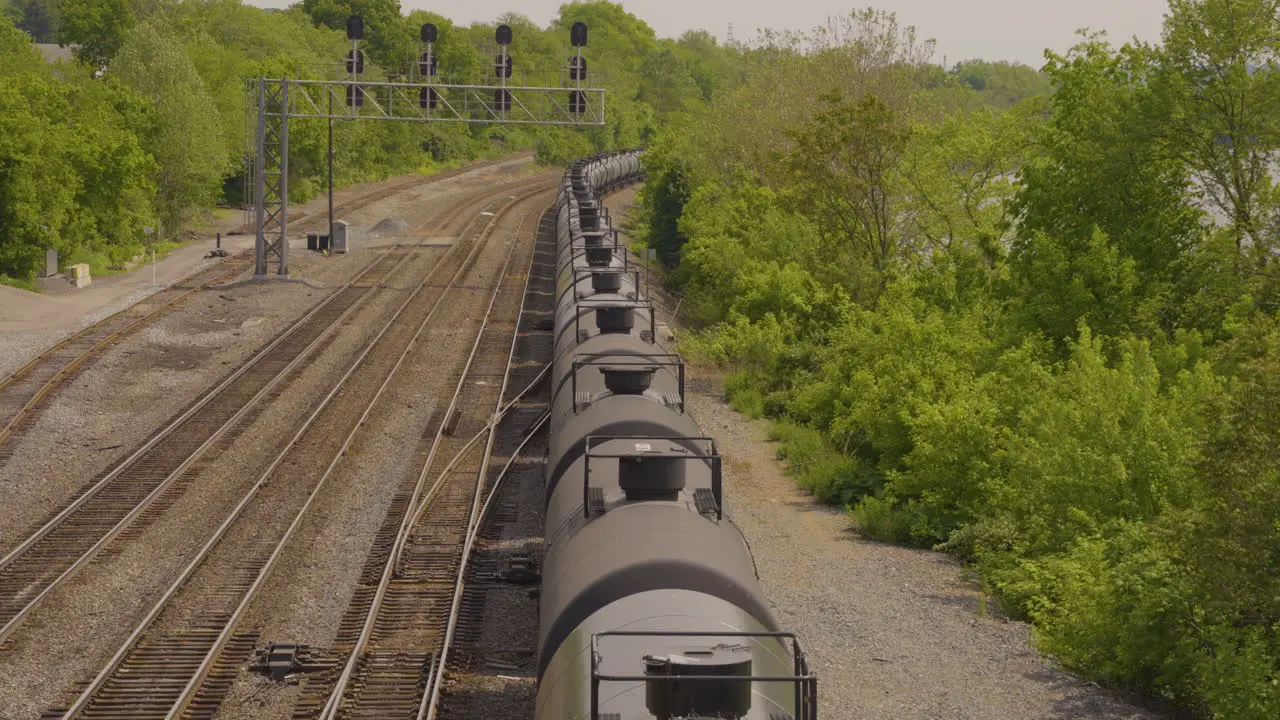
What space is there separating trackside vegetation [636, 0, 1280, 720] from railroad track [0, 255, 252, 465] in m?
17.1

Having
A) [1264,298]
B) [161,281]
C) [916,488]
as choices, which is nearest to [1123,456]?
[916,488]

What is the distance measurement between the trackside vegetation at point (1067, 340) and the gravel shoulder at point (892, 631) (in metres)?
0.66

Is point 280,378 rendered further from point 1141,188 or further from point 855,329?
point 1141,188

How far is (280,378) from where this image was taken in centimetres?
3469

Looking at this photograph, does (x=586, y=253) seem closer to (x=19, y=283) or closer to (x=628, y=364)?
(x=628, y=364)

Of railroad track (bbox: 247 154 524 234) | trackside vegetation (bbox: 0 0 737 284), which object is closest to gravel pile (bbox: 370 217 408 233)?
railroad track (bbox: 247 154 524 234)

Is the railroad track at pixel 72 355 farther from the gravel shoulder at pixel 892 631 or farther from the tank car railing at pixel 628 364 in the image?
the gravel shoulder at pixel 892 631

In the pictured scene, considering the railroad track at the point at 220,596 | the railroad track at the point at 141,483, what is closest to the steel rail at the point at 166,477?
the railroad track at the point at 141,483

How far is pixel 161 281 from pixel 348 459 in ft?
91.5

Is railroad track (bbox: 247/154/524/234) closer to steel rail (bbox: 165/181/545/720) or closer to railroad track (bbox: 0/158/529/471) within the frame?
railroad track (bbox: 0/158/529/471)

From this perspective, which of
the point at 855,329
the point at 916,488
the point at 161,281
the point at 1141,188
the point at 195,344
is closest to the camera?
the point at 916,488

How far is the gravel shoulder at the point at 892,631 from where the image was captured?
15.9 meters

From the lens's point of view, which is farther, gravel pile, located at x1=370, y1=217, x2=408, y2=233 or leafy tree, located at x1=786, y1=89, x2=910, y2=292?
gravel pile, located at x1=370, y1=217, x2=408, y2=233

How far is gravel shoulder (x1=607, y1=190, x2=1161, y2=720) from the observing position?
52.0ft
